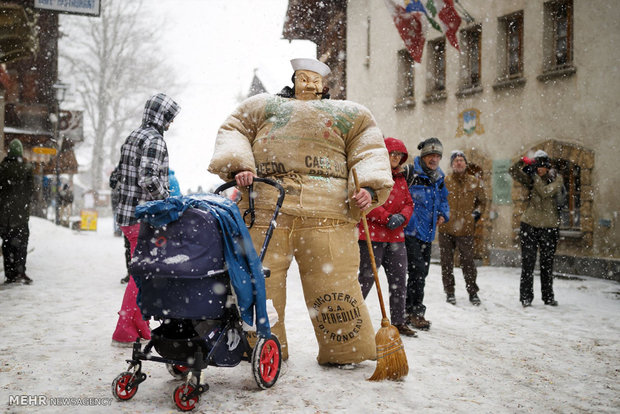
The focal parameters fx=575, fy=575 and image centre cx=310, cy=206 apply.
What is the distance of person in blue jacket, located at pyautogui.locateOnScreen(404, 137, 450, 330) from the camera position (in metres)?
5.84

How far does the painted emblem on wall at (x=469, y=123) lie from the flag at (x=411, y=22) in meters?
1.71

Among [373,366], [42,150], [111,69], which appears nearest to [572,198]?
[373,366]

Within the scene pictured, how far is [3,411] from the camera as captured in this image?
3021 millimetres

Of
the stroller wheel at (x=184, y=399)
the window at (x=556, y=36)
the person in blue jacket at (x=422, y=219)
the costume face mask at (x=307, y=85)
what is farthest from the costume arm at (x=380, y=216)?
the window at (x=556, y=36)

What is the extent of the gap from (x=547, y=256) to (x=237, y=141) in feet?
16.2

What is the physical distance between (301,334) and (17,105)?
18.6 meters

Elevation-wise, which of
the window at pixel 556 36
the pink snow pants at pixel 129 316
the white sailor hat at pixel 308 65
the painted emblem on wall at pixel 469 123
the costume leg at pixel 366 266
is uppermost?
the window at pixel 556 36

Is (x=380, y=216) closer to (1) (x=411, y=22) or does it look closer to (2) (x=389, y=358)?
(2) (x=389, y=358)

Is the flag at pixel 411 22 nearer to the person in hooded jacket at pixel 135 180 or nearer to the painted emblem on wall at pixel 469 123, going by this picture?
the painted emblem on wall at pixel 469 123

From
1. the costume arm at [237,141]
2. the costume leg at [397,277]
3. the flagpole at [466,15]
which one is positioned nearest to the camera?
the costume arm at [237,141]

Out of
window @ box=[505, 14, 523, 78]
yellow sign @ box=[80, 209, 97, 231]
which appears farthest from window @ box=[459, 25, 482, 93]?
yellow sign @ box=[80, 209, 97, 231]

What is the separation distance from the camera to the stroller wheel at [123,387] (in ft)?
10.5

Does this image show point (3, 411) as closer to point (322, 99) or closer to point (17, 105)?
point (322, 99)

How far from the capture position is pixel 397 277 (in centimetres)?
535
